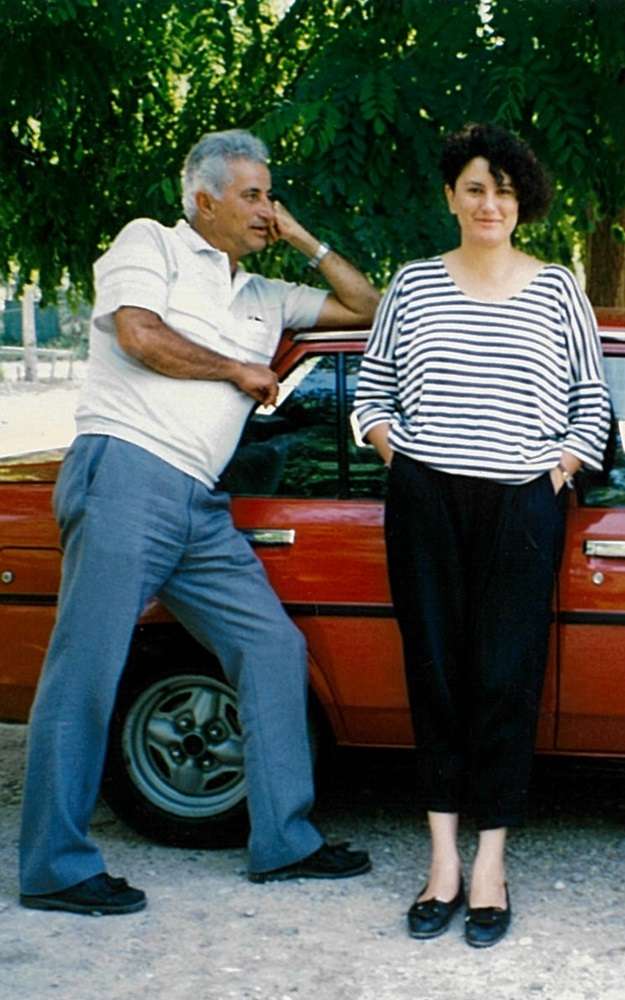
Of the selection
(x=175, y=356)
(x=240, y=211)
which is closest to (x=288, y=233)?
(x=240, y=211)

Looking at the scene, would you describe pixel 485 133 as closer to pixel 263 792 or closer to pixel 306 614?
pixel 306 614

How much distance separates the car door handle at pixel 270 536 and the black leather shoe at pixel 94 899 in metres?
1.03

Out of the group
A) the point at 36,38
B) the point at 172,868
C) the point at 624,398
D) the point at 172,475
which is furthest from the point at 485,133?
the point at 36,38

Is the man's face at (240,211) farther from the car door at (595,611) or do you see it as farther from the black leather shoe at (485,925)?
the black leather shoe at (485,925)

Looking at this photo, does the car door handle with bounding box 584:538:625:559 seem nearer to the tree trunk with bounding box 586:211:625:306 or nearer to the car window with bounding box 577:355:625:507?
the car window with bounding box 577:355:625:507

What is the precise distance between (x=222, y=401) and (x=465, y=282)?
754 mm

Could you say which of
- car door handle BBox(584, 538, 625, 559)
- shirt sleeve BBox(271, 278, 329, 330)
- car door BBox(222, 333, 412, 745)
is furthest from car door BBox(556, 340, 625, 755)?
shirt sleeve BBox(271, 278, 329, 330)

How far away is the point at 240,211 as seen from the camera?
4.49 meters

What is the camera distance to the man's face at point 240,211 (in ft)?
14.7

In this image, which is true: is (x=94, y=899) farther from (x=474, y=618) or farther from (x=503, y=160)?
(x=503, y=160)

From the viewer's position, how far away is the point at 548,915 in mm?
4293

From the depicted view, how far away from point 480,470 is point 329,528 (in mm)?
657

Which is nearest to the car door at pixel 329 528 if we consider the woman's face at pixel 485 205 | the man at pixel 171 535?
the man at pixel 171 535

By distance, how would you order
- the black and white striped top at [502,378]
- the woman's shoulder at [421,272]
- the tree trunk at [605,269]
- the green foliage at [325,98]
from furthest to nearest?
1. the tree trunk at [605,269]
2. the green foliage at [325,98]
3. the woman's shoulder at [421,272]
4. the black and white striped top at [502,378]
